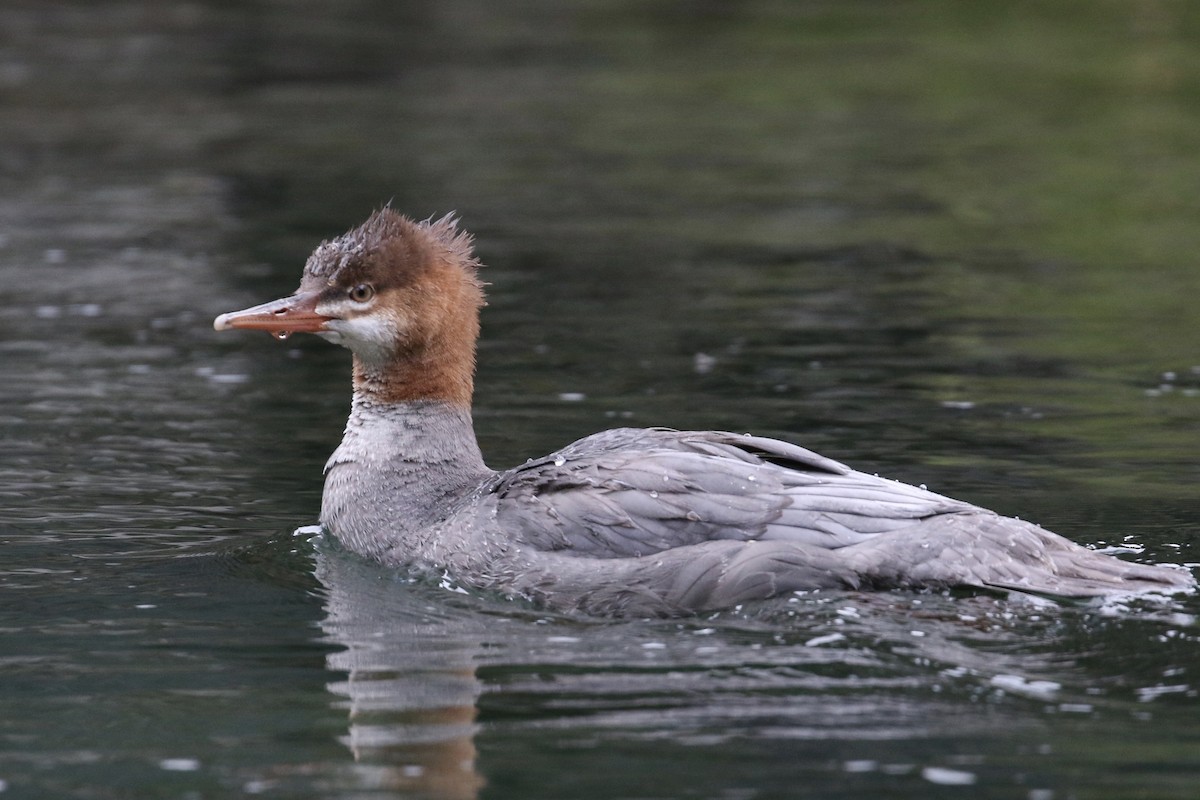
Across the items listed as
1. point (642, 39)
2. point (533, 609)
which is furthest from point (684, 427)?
point (642, 39)

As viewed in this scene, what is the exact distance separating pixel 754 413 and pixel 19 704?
18.0 ft

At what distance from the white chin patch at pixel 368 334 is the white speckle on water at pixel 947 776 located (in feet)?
11.8

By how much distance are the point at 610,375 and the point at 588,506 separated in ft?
14.7

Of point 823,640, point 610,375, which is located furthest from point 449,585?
point 610,375

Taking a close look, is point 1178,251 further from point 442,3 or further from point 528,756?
point 442,3

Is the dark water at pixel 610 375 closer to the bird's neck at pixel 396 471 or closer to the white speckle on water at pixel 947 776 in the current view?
the white speckle on water at pixel 947 776

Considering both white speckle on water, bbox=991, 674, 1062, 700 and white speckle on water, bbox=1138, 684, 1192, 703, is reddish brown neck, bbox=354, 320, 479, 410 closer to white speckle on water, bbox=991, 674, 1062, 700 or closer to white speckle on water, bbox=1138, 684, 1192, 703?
white speckle on water, bbox=991, 674, 1062, 700

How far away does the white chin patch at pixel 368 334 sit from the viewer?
825 cm

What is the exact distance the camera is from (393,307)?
27.1 feet

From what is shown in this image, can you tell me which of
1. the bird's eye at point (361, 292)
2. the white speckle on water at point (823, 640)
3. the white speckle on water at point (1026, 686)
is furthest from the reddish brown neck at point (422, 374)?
the white speckle on water at point (1026, 686)

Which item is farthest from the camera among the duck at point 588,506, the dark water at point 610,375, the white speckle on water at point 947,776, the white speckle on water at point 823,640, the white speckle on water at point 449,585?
the white speckle on water at point 449,585

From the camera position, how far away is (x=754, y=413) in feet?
36.0

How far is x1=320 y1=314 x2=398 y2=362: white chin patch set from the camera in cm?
825

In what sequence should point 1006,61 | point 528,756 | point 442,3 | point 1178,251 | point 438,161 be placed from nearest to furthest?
1. point 528,756
2. point 1178,251
3. point 438,161
4. point 1006,61
5. point 442,3
